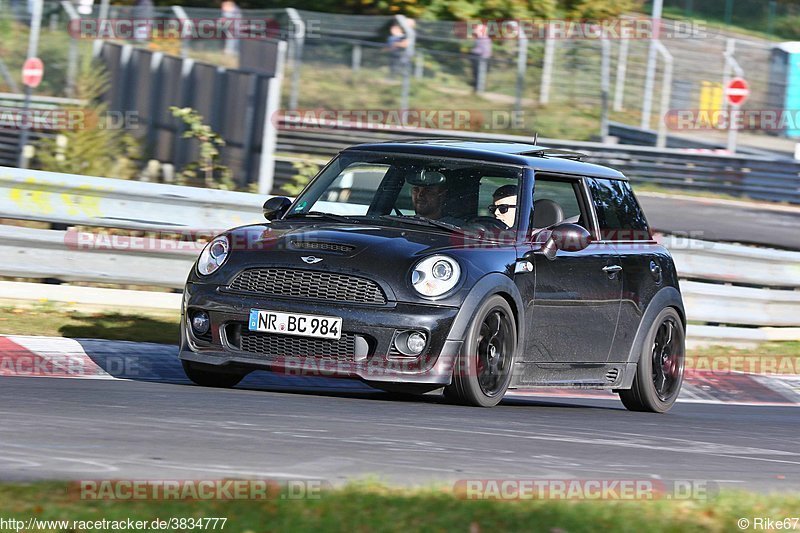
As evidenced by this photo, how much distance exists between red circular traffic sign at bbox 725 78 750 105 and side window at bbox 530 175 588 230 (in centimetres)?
1890

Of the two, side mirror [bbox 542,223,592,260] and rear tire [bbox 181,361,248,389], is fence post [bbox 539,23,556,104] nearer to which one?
side mirror [bbox 542,223,592,260]

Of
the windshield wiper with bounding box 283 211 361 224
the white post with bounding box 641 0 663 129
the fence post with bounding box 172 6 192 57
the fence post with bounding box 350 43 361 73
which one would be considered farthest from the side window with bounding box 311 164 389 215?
the white post with bounding box 641 0 663 129

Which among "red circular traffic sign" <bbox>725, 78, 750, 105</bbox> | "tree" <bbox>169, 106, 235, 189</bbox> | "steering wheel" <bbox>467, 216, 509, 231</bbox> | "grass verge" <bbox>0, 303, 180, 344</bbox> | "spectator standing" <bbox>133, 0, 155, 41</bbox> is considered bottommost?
"grass verge" <bbox>0, 303, 180, 344</bbox>

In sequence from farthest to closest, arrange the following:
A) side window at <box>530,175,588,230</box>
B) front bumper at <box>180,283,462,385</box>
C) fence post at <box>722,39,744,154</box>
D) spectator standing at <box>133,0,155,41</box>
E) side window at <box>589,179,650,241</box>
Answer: fence post at <box>722,39,744,154</box>
spectator standing at <box>133,0,155,41</box>
side window at <box>589,179,650,241</box>
side window at <box>530,175,588,230</box>
front bumper at <box>180,283,462,385</box>

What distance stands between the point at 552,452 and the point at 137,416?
184cm

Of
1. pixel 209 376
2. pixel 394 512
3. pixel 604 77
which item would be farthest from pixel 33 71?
pixel 394 512

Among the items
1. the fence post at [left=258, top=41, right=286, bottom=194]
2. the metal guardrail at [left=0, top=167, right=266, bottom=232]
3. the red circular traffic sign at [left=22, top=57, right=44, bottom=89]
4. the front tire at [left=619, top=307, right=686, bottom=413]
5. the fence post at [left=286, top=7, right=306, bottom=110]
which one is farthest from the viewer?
the red circular traffic sign at [left=22, top=57, right=44, bottom=89]

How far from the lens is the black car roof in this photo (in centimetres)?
873

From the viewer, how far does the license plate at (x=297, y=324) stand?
7.56 meters

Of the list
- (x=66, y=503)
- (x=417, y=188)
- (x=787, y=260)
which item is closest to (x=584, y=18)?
(x=787, y=260)

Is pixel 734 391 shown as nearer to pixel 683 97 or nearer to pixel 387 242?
pixel 387 242

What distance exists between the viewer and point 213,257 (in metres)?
8.05

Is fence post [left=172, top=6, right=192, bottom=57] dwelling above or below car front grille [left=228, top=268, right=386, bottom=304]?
above

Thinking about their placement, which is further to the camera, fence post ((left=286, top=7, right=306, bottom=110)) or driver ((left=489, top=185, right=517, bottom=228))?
fence post ((left=286, top=7, right=306, bottom=110))
